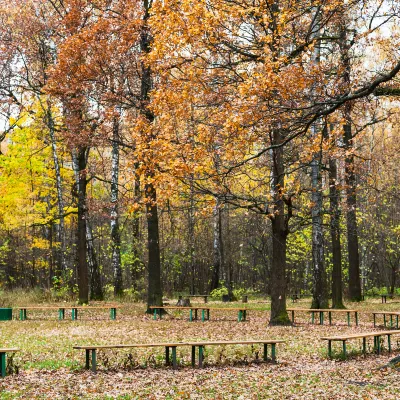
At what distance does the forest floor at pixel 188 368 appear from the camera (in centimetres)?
805

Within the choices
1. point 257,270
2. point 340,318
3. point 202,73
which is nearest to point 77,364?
point 202,73

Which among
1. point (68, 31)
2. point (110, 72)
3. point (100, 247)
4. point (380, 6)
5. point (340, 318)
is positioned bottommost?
point (340, 318)

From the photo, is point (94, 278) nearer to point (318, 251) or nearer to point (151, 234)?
point (151, 234)

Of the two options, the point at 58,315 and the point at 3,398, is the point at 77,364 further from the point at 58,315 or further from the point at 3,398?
the point at 58,315

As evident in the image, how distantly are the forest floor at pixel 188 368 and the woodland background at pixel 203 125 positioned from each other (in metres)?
3.13

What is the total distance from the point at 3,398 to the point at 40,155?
72.7 ft

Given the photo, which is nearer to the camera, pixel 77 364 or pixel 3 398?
pixel 3 398

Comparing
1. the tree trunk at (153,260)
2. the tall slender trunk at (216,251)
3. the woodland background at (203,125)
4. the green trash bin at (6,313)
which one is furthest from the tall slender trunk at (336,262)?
the green trash bin at (6,313)

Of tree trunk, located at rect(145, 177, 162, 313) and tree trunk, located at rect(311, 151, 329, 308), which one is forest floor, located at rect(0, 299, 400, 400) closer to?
tree trunk, located at rect(145, 177, 162, 313)

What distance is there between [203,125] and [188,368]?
624 centimetres

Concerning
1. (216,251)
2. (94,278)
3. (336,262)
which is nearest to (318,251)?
(336,262)

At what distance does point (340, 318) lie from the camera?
19.0 meters

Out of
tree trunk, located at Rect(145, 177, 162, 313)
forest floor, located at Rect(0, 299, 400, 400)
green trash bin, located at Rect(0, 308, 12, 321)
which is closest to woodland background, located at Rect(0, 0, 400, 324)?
tree trunk, located at Rect(145, 177, 162, 313)

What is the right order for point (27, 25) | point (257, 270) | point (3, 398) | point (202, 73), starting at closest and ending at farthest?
point (3, 398) < point (202, 73) < point (27, 25) < point (257, 270)
